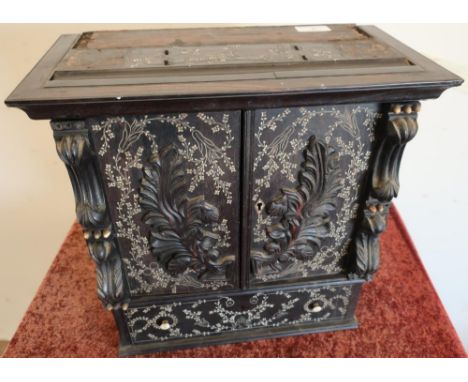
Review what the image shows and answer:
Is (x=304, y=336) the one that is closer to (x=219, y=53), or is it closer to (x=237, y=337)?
(x=237, y=337)

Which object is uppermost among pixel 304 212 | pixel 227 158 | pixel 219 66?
pixel 219 66

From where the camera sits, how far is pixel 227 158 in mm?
817

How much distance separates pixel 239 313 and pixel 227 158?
1.61ft

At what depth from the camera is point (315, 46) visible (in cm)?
91

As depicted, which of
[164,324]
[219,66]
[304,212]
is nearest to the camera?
[219,66]

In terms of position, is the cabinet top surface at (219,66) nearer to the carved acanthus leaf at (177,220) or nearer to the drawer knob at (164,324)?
the carved acanthus leaf at (177,220)

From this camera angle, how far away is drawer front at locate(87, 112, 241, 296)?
77 centimetres

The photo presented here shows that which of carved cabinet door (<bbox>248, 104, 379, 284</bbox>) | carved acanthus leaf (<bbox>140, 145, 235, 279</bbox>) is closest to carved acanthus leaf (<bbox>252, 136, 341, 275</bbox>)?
carved cabinet door (<bbox>248, 104, 379, 284</bbox>)

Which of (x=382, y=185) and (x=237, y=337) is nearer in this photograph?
(x=382, y=185)

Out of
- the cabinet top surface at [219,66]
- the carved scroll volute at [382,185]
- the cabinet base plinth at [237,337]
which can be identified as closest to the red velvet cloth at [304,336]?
the cabinet base plinth at [237,337]

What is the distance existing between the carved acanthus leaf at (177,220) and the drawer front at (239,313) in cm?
12

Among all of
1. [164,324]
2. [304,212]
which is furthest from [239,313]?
[304,212]

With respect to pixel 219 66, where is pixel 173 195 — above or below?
below

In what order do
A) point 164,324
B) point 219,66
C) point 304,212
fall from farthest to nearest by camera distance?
point 164,324 < point 304,212 < point 219,66
